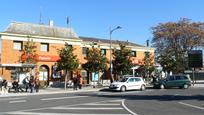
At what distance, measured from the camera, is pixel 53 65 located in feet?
164

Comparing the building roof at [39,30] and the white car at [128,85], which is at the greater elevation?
the building roof at [39,30]

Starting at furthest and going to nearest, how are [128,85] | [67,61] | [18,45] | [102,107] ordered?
[18,45] → [67,61] → [128,85] → [102,107]

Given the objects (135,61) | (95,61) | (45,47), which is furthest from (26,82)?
(135,61)

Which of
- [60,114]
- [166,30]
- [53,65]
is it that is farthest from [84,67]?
[60,114]

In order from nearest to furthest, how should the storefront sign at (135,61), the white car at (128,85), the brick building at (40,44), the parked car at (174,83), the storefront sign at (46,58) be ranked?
the white car at (128,85) < the parked car at (174,83) < the brick building at (40,44) < the storefront sign at (46,58) < the storefront sign at (135,61)

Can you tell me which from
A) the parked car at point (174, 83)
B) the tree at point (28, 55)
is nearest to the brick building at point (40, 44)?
the tree at point (28, 55)

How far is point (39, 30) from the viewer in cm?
5006

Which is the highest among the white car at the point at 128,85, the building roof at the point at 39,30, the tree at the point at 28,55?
the building roof at the point at 39,30

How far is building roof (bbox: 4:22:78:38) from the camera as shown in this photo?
47.4 m

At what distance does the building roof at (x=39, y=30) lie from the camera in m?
47.4

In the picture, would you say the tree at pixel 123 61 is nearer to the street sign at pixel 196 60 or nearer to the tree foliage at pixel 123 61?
the tree foliage at pixel 123 61

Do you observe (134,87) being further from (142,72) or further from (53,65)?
(142,72)

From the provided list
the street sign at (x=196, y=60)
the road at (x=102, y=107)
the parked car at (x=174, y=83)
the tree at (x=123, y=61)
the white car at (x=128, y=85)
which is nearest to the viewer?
the road at (x=102, y=107)

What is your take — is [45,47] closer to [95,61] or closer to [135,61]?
[95,61]
